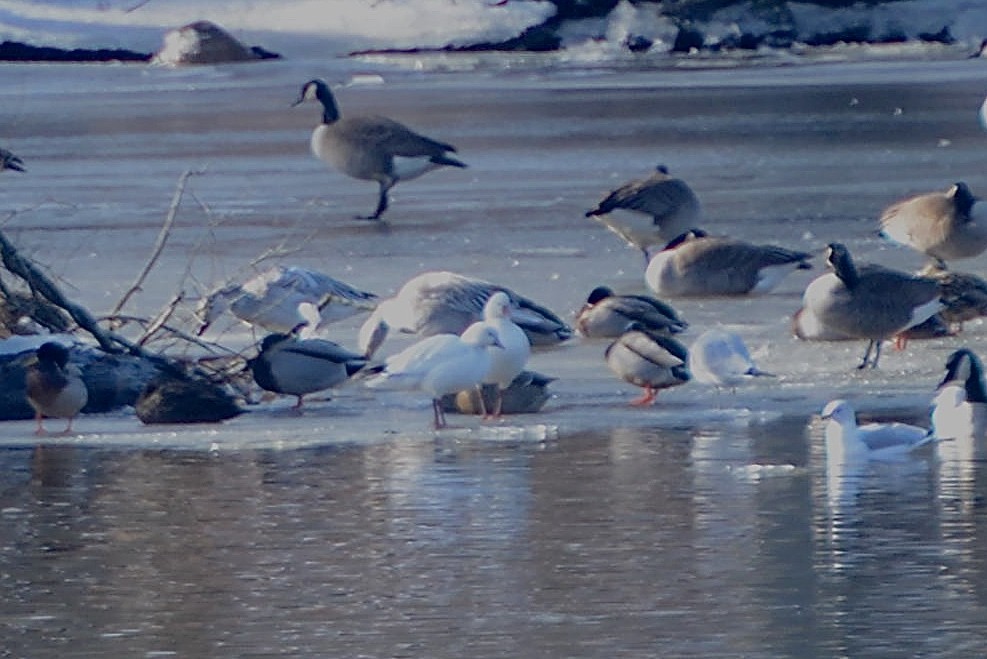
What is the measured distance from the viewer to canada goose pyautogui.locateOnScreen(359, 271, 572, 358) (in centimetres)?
880

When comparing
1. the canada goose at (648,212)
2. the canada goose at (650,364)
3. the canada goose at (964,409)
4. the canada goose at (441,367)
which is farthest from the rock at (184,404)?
the canada goose at (648,212)

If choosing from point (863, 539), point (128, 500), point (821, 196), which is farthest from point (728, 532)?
point (821, 196)

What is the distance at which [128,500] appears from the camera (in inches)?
246

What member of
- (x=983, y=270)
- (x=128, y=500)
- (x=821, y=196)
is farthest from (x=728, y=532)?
(x=821, y=196)

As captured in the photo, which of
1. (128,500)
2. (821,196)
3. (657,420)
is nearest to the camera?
(128,500)

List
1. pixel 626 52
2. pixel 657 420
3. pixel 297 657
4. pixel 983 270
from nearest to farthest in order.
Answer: pixel 297 657, pixel 657 420, pixel 983 270, pixel 626 52

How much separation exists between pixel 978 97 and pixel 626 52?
10075 millimetres

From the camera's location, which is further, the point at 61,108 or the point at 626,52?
the point at 626,52

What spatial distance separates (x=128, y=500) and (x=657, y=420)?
1.87 metres

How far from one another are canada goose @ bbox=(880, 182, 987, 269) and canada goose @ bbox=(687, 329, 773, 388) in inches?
112

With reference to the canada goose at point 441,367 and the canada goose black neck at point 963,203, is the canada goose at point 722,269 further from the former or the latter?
the canada goose at point 441,367

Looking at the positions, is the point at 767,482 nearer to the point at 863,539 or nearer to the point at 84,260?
the point at 863,539

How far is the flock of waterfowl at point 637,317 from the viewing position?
7508mm

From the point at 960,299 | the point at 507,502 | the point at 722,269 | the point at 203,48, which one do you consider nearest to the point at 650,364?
the point at 507,502
